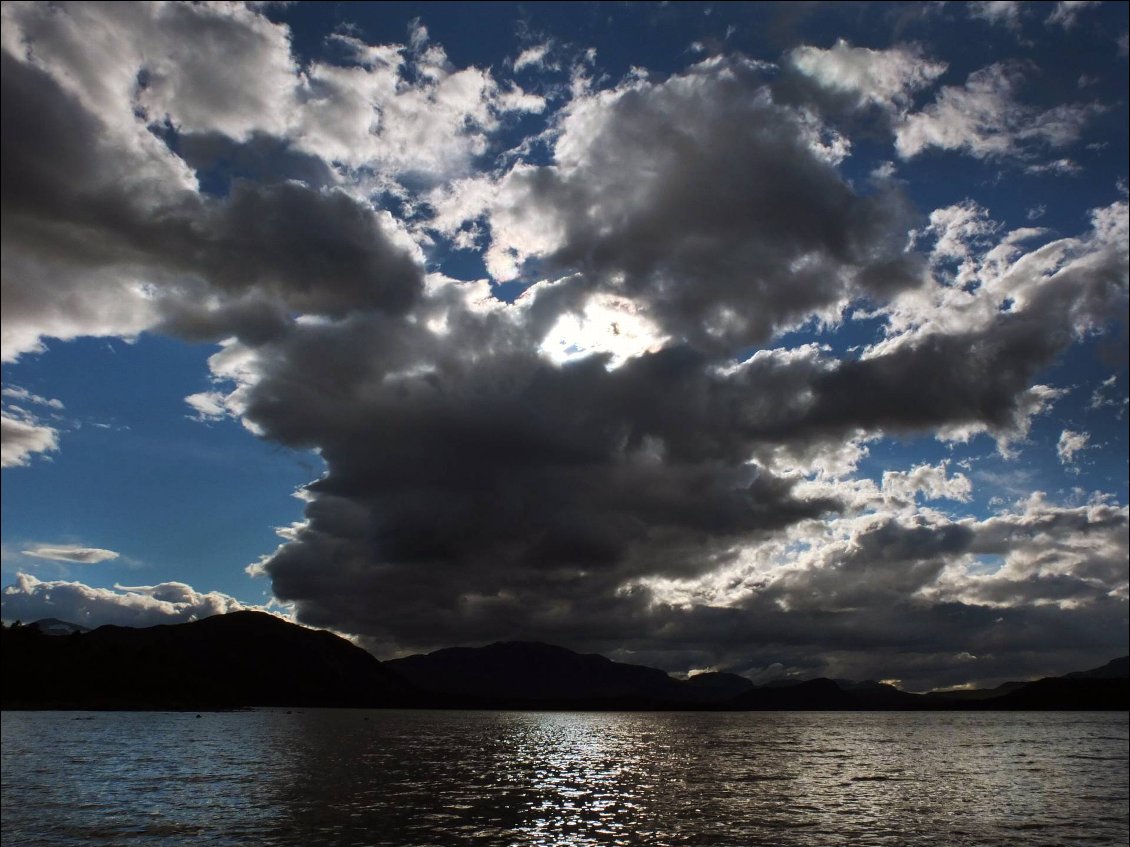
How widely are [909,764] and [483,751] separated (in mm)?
79215

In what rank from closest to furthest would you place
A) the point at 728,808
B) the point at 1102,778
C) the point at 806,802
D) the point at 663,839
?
the point at 663,839 < the point at 728,808 < the point at 806,802 < the point at 1102,778

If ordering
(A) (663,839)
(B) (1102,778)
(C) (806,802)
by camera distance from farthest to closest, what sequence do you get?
(B) (1102,778), (C) (806,802), (A) (663,839)

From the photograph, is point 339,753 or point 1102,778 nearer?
point 1102,778

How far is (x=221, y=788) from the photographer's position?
79.8 metres

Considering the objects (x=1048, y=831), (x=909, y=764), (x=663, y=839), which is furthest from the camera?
(x=909, y=764)

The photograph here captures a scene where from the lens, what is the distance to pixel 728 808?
69.5m

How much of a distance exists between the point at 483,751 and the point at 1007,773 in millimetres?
92590

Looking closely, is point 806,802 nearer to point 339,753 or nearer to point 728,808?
point 728,808

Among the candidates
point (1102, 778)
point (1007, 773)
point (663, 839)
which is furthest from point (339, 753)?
point (1102, 778)

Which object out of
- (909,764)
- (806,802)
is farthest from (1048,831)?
(909,764)

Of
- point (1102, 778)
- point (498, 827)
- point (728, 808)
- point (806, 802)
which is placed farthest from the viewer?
point (1102, 778)

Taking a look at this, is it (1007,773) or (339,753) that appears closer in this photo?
(1007,773)

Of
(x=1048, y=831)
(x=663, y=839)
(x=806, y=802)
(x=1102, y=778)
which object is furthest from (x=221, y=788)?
(x=1102, y=778)

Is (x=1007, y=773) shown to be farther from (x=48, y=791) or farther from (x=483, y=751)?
(x=48, y=791)
